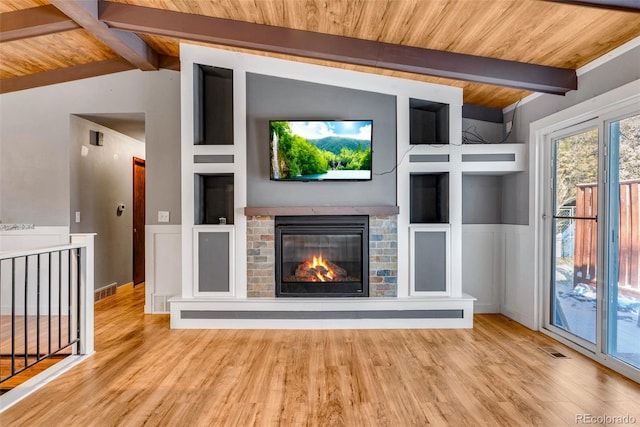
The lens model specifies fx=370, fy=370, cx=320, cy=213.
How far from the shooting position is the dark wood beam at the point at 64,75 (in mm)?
4277

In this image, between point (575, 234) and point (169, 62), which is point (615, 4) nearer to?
point (575, 234)

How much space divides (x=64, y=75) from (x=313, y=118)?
3025 mm

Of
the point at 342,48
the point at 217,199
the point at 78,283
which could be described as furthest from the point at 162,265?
the point at 342,48

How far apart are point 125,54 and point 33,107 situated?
1602 mm

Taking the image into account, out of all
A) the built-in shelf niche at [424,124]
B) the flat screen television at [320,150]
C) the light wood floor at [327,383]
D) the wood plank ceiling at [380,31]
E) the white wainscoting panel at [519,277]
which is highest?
the wood plank ceiling at [380,31]

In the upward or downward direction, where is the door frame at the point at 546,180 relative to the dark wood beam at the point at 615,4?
downward

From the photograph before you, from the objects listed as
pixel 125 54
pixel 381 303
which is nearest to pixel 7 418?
pixel 381 303

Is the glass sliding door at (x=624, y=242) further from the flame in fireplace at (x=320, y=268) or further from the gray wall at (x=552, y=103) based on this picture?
the flame in fireplace at (x=320, y=268)

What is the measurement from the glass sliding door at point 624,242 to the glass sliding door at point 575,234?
0.16 m

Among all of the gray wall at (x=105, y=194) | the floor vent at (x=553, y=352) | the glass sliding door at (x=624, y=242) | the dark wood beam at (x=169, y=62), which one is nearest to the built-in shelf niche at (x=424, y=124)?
the glass sliding door at (x=624, y=242)

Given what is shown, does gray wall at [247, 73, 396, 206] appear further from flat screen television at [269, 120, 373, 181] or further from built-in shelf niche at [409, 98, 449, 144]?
built-in shelf niche at [409, 98, 449, 144]

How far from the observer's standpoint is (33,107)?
4.39 meters

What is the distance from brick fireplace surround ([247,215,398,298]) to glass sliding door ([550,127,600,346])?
4.98 ft

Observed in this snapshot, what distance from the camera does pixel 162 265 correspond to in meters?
4.31
